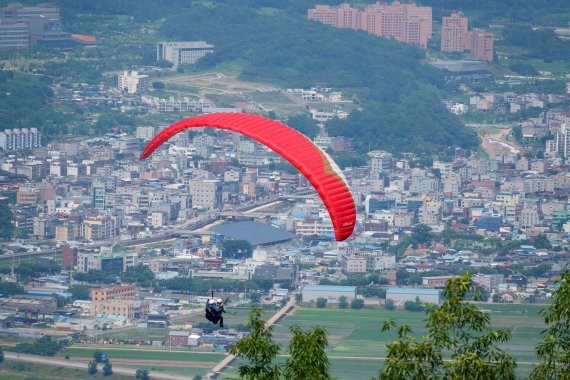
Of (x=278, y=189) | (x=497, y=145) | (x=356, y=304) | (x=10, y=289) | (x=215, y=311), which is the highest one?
(x=497, y=145)

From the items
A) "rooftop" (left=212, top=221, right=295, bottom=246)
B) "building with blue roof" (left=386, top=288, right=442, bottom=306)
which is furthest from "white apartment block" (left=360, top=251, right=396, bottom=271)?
"building with blue roof" (left=386, top=288, right=442, bottom=306)

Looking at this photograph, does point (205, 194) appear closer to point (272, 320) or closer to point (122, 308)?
point (122, 308)

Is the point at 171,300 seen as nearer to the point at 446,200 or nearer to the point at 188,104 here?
the point at 446,200

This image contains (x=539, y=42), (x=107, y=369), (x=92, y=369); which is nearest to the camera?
(x=107, y=369)

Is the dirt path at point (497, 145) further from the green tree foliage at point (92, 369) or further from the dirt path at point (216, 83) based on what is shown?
the green tree foliage at point (92, 369)

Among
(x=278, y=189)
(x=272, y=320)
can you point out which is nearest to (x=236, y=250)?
(x=272, y=320)

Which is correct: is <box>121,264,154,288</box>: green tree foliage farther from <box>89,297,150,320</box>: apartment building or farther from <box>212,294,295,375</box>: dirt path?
<box>212,294,295,375</box>: dirt path
